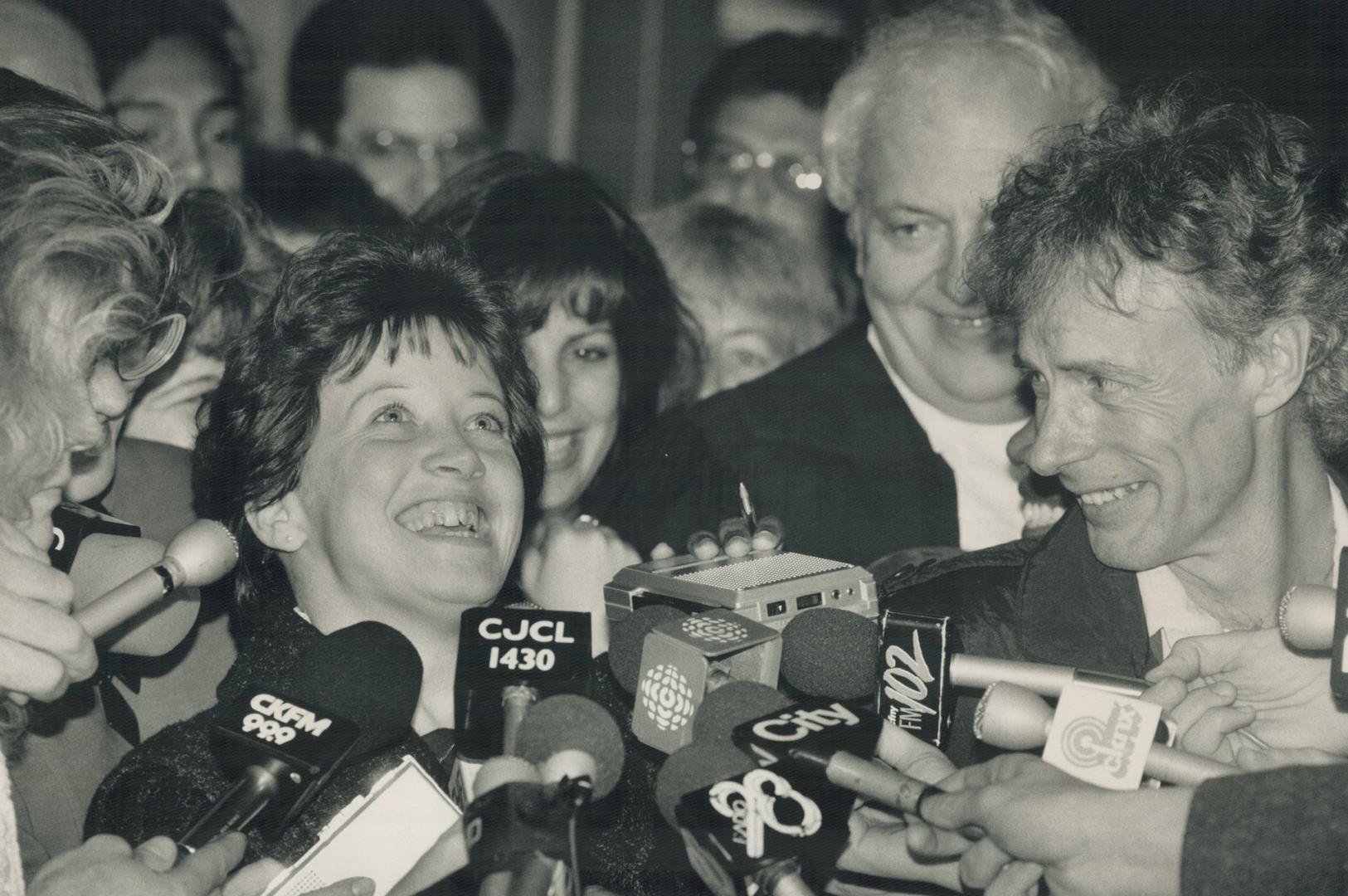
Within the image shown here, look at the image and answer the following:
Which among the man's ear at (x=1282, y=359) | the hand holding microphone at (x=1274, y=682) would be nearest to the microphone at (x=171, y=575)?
the hand holding microphone at (x=1274, y=682)

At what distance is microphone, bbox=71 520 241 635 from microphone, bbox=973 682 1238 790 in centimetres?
111

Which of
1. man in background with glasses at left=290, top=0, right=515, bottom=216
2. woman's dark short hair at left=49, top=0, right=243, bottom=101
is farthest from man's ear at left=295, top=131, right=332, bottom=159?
woman's dark short hair at left=49, top=0, right=243, bottom=101

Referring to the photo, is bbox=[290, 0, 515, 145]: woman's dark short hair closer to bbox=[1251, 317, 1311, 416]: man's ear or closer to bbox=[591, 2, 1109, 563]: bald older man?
bbox=[591, 2, 1109, 563]: bald older man

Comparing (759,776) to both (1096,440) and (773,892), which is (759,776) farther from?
(1096,440)

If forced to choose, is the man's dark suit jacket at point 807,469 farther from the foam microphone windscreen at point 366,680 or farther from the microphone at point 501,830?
the microphone at point 501,830

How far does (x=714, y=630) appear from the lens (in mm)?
1767

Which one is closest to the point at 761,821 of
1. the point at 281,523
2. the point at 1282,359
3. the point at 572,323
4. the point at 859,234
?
the point at 281,523

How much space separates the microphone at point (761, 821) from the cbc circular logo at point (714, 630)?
0.16 meters

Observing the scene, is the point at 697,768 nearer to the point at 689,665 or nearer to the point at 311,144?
the point at 689,665

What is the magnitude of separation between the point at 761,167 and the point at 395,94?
1287mm

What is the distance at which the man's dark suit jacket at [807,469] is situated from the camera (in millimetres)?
2916

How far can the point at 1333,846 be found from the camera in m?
1.47

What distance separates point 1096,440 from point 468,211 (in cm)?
160

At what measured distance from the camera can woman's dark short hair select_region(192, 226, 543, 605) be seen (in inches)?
88.3
